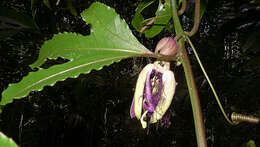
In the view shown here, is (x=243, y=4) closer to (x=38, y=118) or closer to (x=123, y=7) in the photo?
(x=123, y=7)

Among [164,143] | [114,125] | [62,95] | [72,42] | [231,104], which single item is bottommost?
[164,143]

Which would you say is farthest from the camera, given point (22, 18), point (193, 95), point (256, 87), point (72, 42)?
point (256, 87)

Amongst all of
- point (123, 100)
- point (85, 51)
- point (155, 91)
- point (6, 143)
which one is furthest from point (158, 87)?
point (123, 100)

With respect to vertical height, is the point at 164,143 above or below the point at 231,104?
below

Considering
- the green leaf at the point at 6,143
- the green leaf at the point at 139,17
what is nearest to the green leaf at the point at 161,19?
the green leaf at the point at 139,17

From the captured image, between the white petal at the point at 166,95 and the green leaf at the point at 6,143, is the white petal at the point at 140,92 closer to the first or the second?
the white petal at the point at 166,95

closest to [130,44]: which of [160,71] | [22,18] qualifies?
[160,71]
